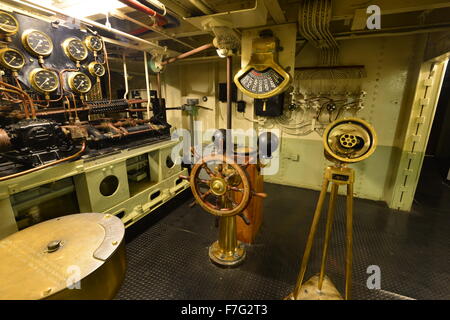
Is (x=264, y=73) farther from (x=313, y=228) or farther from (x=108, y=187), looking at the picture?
(x=108, y=187)

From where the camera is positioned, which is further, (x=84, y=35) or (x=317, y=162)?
(x=317, y=162)

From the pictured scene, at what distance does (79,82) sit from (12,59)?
482 mm

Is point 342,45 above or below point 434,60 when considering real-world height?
above

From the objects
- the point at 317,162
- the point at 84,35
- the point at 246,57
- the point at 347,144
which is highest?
the point at 84,35

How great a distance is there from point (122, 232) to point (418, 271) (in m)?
2.44

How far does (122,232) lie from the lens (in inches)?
45.1

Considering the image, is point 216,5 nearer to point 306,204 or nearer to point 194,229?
point 194,229

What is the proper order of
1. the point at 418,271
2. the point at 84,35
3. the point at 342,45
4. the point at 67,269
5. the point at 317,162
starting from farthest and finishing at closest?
1. the point at 317,162
2. the point at 342,45
3. the point at 84,35
4. the point at 418,271
5. the point at 67,269

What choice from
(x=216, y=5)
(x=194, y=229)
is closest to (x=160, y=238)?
(x=194, y=229)

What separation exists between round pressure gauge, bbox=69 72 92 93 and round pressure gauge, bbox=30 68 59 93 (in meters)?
0.12

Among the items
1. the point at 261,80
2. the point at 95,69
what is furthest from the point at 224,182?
the point at 95,69

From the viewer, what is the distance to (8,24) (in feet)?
5.12

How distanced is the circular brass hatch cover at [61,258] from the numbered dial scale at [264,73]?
147 cm

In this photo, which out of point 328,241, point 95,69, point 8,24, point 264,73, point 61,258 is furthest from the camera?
point 95,69
